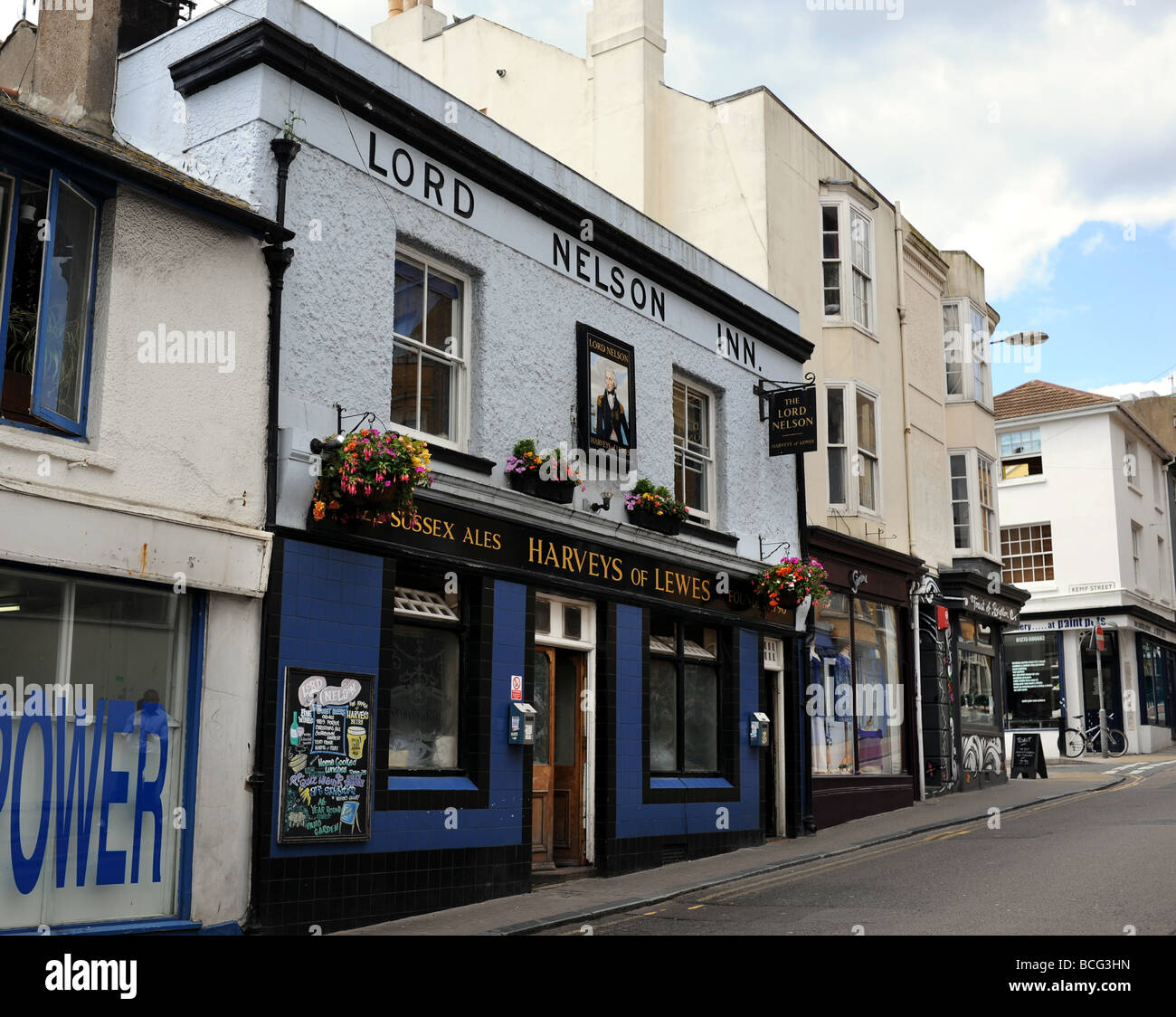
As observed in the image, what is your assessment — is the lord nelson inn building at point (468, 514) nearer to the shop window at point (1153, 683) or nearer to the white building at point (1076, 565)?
the white building at point (1076, 565)

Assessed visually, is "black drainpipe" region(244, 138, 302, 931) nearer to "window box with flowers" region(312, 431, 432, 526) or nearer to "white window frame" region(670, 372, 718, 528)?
"window box with flowers" region(312, 431, 432, 526)

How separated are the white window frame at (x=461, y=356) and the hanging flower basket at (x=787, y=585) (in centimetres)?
548

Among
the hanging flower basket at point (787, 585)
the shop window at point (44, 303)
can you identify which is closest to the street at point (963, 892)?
the hanging flower basket at point (787, 585)

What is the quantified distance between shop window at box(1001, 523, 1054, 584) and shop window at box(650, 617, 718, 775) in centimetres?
2277

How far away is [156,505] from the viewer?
881cm

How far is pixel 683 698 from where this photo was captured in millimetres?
14891

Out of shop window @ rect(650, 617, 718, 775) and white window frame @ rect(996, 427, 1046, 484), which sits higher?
white window frame @ rect(996, 427, 1046, 484)

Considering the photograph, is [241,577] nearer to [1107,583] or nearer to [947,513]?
[947,513]

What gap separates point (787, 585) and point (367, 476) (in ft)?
25.2

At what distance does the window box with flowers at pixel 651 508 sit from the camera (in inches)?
551

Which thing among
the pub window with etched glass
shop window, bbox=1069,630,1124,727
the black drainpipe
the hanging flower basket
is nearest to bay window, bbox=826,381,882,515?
the hanging flower basket

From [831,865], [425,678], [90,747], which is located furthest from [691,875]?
[90,747]

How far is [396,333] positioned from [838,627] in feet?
32.8

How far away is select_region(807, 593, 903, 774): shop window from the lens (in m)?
18.1
